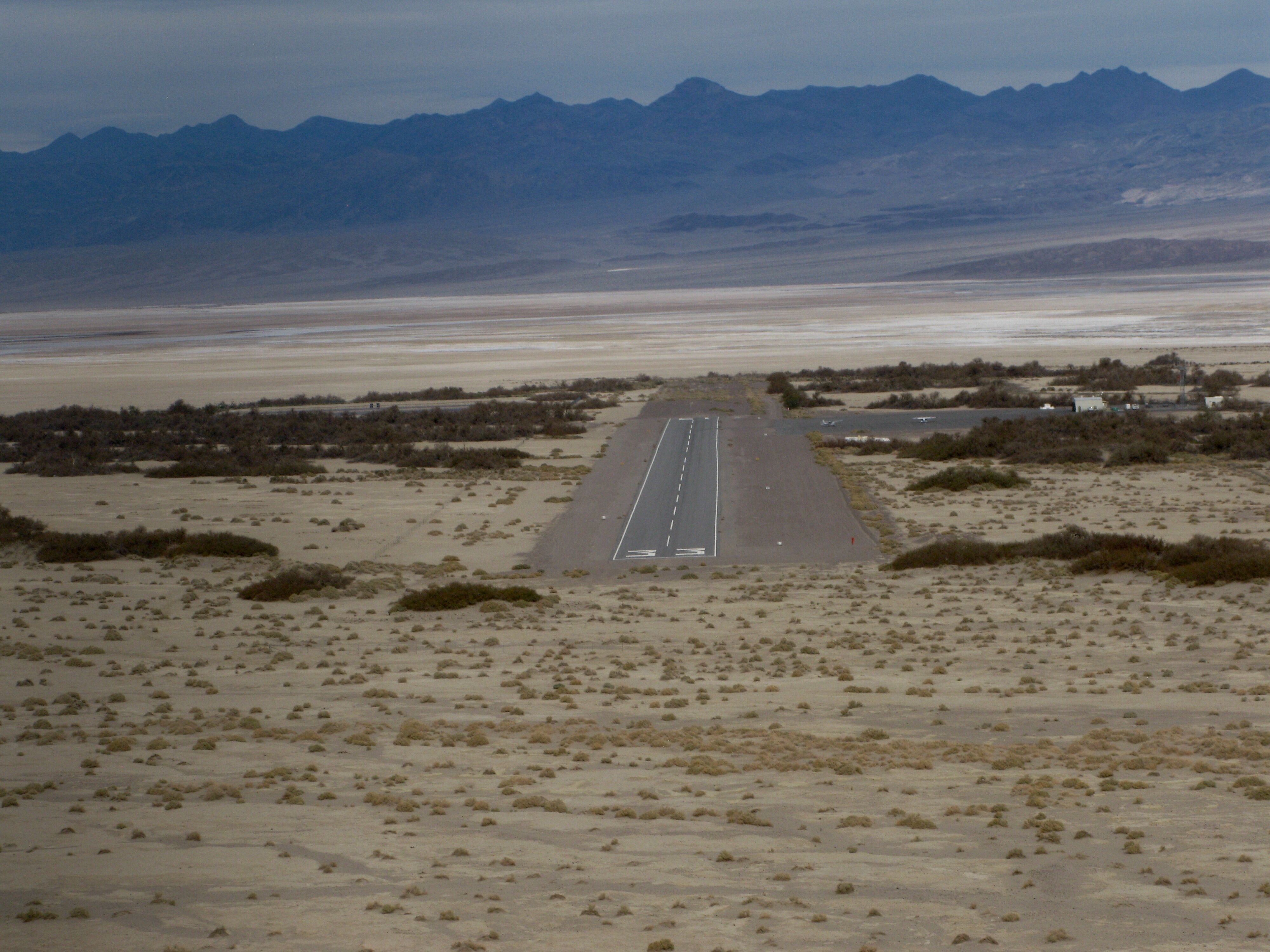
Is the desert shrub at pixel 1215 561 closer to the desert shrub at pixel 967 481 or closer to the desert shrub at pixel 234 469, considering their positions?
the desert shrub at pixel 967 481

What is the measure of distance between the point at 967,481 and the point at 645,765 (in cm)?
4150

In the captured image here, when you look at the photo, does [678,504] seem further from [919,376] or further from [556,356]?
[556,356]

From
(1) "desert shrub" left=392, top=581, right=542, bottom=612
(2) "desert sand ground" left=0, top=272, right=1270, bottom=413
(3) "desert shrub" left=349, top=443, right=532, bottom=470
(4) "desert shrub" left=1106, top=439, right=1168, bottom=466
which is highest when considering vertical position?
(2) "desert sand ground" left=0, top=272, right=1270, bottom=413

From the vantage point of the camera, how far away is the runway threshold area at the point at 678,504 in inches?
1844

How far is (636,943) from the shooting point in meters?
13.0

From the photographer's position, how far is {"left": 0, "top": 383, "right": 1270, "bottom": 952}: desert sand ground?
45.0ft

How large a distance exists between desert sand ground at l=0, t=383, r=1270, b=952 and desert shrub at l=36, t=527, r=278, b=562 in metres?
3.51

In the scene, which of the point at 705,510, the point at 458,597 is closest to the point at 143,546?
the point at 458,597

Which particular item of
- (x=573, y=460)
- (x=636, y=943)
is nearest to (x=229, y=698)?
(x=636, y=943)

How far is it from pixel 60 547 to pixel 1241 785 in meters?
39.3

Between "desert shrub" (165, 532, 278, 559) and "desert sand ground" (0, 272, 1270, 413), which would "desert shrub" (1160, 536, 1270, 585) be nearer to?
"desert shrub" (165, 532, 278, 559)

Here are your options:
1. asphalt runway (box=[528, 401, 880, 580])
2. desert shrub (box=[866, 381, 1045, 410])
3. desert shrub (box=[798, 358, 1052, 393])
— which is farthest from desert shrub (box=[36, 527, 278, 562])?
desert shrub (box=[798, 358, 1052, 393])

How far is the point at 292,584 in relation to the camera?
38875 millimetres

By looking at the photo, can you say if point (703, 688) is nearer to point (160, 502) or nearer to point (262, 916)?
point (262, 916)
